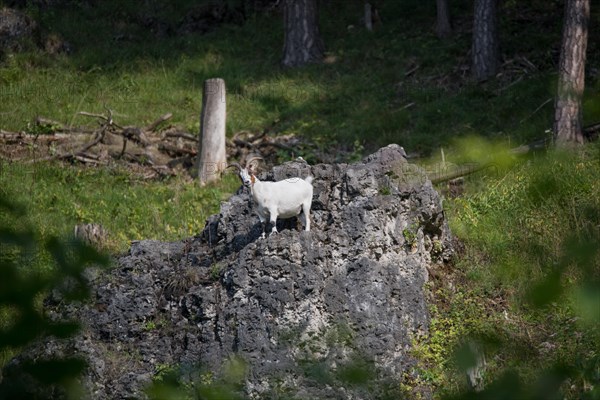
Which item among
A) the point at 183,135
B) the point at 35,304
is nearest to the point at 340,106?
the point at 183,135

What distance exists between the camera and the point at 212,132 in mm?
14383

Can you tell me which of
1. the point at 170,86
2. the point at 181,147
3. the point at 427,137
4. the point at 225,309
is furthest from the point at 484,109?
the point at 225,309

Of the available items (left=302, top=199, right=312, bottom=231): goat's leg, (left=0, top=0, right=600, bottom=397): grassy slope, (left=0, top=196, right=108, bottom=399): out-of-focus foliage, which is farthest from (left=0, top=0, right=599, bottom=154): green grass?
(left=0, top=196, right=108, bottom=399): out-of-focus foliage

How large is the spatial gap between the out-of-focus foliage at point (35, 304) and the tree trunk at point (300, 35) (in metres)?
17.6

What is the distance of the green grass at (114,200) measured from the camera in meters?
12.1

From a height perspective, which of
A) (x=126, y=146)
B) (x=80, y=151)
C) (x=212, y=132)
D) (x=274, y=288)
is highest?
(x=274, y=288)

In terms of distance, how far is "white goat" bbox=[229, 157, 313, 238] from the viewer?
7.97 metres

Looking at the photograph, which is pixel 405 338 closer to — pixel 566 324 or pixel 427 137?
pixel 566 324

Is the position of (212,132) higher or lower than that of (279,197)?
lower

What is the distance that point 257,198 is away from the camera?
802cm

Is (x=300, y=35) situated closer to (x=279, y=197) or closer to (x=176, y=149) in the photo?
(x=176, y=149)

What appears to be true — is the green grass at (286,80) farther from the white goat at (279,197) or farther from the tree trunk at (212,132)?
the white goat at (279,197)

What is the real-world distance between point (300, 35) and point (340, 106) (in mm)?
3428

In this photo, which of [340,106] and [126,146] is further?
[340,106]
